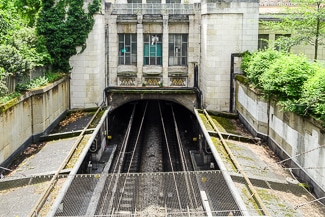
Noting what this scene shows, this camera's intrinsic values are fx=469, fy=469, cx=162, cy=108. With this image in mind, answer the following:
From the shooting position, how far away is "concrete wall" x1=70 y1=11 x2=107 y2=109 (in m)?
27.4

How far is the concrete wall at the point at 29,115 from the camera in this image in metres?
17.9

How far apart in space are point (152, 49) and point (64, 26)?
632 centimetres

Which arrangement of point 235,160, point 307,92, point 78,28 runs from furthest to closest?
point 78,28 < point 235,160 < point 307,92

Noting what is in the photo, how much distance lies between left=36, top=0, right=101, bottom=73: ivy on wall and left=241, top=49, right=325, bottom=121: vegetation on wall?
33.9 ft

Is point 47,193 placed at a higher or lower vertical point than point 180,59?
lower

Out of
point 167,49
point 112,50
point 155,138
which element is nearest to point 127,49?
point 112,50

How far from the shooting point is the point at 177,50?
100.0 feet

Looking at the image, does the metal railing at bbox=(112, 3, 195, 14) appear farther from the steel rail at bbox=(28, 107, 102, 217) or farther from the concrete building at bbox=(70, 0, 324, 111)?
Result: the steel rail at bbox=(28, 107, 102, 217)

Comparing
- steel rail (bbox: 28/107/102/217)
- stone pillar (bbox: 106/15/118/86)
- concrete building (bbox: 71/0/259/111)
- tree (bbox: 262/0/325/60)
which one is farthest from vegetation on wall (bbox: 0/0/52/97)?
tree (bbox: 262/0/325/60)

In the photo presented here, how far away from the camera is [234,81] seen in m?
27.3

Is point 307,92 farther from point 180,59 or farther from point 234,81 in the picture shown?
point 180,59

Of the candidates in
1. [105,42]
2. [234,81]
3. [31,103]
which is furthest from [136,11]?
[31,103]

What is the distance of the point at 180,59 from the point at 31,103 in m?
11.9

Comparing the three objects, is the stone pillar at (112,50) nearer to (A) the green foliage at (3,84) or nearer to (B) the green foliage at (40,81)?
(B) the green foliage at (40,81)
